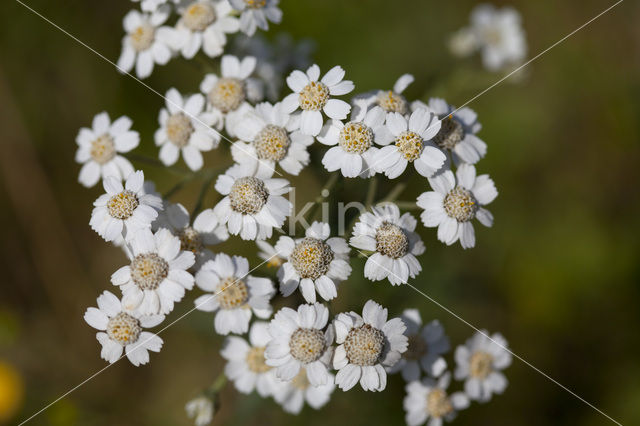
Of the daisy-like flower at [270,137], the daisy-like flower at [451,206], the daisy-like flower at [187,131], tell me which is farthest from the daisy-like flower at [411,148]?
the daisy-like flower at [187,131]

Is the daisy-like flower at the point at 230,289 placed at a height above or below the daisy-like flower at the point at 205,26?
below

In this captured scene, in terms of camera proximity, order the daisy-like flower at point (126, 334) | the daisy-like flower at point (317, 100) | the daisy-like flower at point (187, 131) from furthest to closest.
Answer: the daisy-like flower at point (187, 131) → the daisy-like flower at point (317, 100) → the daisy-like flower at point (126, 334)

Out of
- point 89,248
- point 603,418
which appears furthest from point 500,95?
point 89,248

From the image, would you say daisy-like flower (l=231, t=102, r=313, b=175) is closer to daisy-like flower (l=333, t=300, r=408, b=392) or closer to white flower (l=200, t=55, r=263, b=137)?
white flower (l=200, t=55, r=263, b=137)

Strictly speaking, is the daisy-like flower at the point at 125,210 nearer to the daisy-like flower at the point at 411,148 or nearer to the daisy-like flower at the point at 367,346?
the daisy-like flower at the point at 367,346

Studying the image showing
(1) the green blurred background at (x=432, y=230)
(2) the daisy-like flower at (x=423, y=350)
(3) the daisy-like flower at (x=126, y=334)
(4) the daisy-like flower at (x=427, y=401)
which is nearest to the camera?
(3) the daisy-like flower at (x=126, y=334)

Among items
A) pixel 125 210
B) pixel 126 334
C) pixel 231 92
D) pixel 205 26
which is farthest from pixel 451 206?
pixel 205 26

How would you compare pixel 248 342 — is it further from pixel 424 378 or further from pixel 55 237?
pixel 55 237
